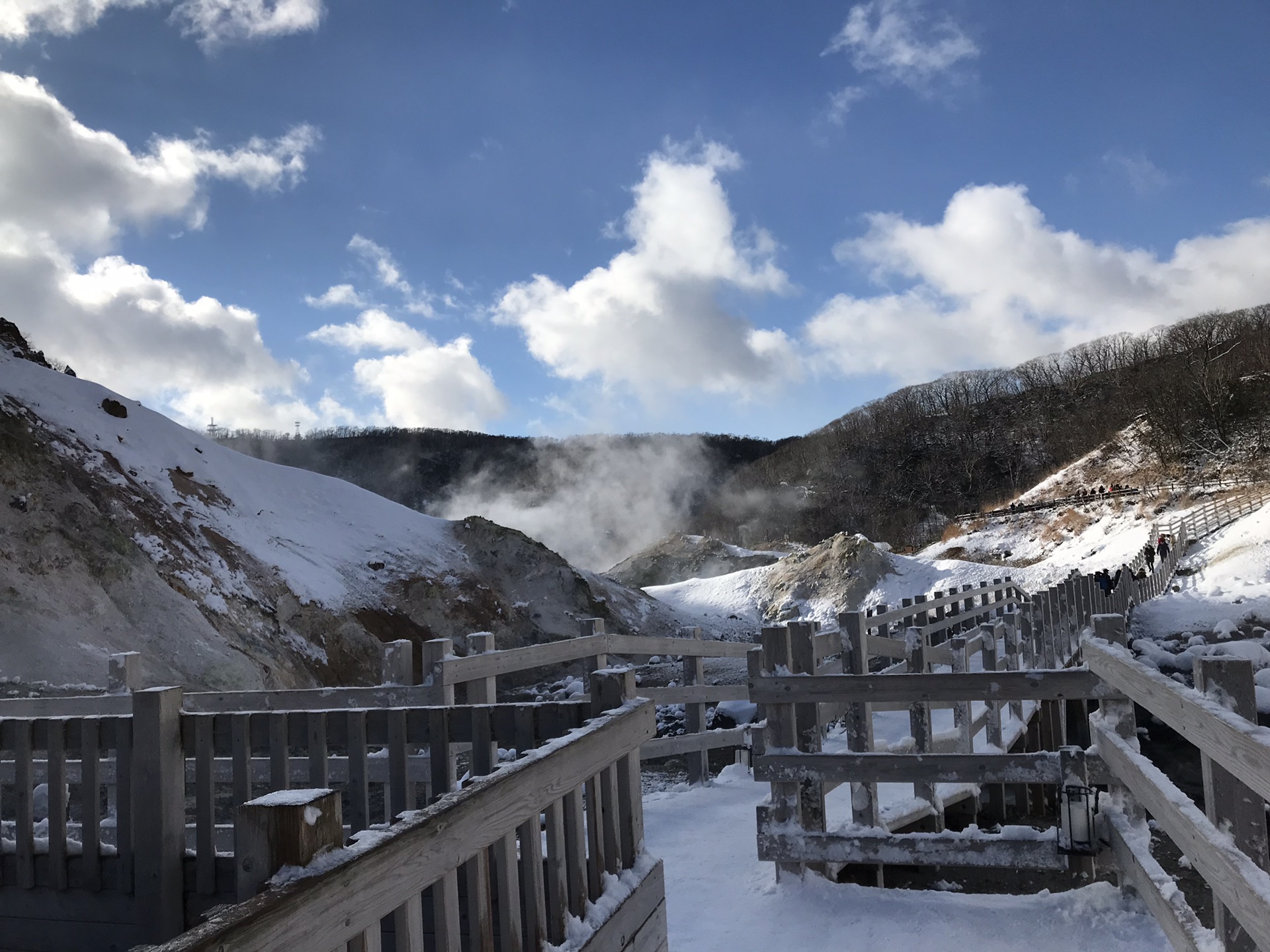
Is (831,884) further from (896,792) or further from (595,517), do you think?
(595,517)

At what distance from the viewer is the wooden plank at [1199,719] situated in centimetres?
227

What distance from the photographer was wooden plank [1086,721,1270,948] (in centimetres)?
229

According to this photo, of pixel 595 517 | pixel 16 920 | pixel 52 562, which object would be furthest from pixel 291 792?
pixel 595 517

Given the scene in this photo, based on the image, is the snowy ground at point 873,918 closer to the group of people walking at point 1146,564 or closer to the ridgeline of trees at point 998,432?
the group of people walking at point 1146,564

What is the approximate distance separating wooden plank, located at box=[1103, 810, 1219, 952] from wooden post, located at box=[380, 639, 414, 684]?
3.85 meters

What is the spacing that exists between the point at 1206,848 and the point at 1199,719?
1.27 feet

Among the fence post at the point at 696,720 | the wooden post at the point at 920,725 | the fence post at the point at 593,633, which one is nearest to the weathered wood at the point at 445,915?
the wooden post at the point at 920,725

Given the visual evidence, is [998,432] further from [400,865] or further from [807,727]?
[400,865]

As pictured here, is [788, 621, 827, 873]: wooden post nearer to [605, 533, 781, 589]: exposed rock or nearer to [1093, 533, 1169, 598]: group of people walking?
[1093, 533, 1169, 598]: group of people walking

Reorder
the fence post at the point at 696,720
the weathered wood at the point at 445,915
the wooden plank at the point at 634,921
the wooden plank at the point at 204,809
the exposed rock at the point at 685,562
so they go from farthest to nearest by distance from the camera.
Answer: the exposed rock at the point at 685,562
the fence post at the point at 696,720
the wooden plank at the point at 204,809
the wooden plank at the point at 634,921
the weathered wood at the point at 445,915

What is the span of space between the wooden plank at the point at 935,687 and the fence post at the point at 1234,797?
5.49 ft

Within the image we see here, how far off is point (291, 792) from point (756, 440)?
12696 centimetres

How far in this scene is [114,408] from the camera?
71.9 ft

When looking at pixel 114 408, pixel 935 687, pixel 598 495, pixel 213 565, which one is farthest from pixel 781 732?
pixel 598 495
